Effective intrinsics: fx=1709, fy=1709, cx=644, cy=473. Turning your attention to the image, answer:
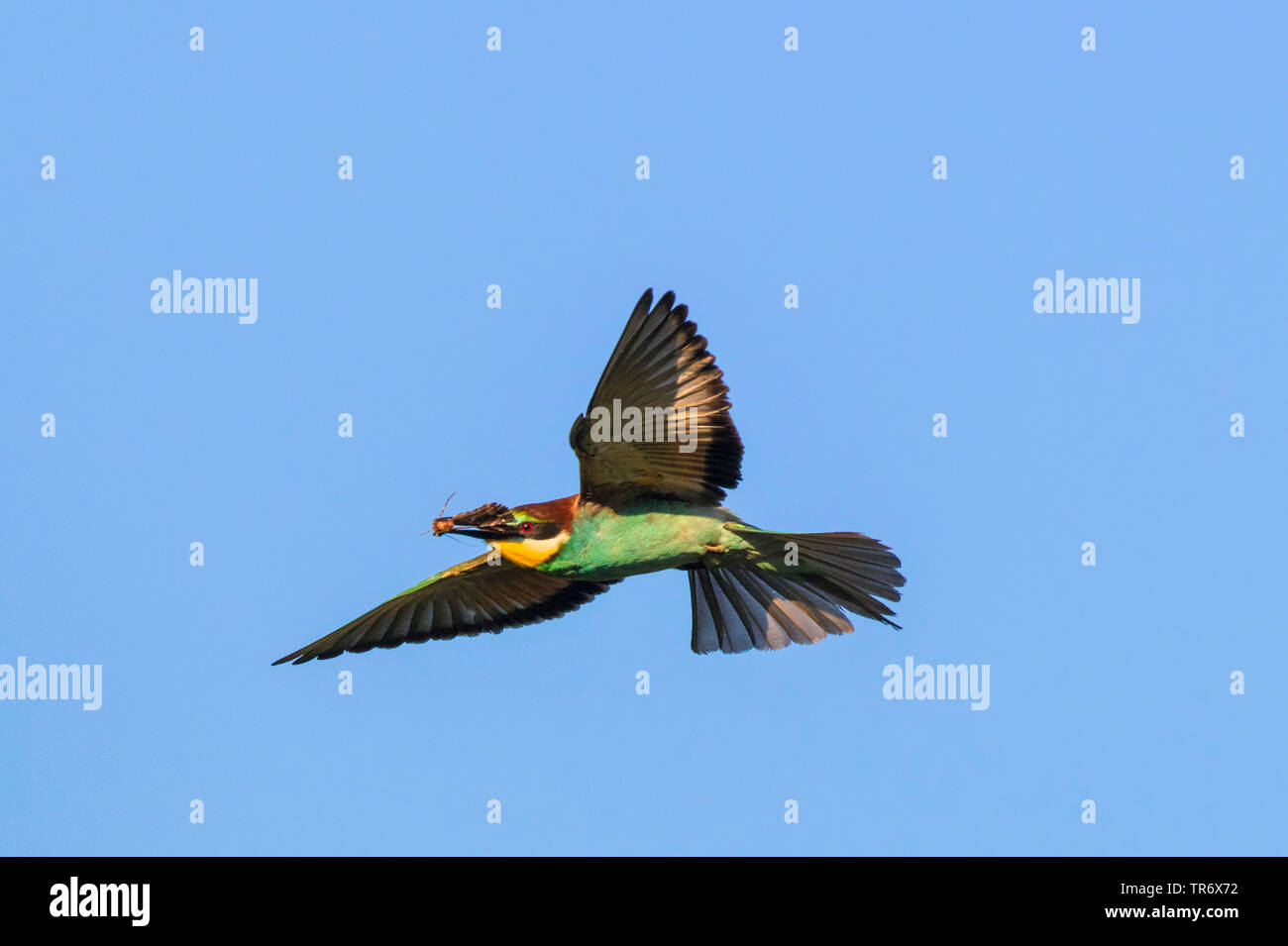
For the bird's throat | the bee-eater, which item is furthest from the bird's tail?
the bird's throat

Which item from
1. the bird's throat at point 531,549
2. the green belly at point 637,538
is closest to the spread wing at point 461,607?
the bird's throat at point 531,549

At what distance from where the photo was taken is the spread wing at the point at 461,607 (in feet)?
40.5

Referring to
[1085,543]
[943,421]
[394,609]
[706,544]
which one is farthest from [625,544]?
[1085,543]

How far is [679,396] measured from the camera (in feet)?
36.0

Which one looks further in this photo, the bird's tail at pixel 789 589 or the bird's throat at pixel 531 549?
the bird's throat at pixel 531 549

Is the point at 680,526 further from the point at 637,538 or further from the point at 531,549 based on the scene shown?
the point at 531,549

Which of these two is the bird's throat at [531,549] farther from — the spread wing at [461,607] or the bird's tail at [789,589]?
the bird's tail at [789,589]

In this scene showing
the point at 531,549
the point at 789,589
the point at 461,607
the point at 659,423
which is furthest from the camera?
the point at 461,607

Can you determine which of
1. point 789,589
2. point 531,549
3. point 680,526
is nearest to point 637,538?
point 680,526

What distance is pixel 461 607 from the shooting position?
1277 cm

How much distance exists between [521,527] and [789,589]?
1.99 metres

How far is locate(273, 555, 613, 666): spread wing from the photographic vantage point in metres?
12.4
